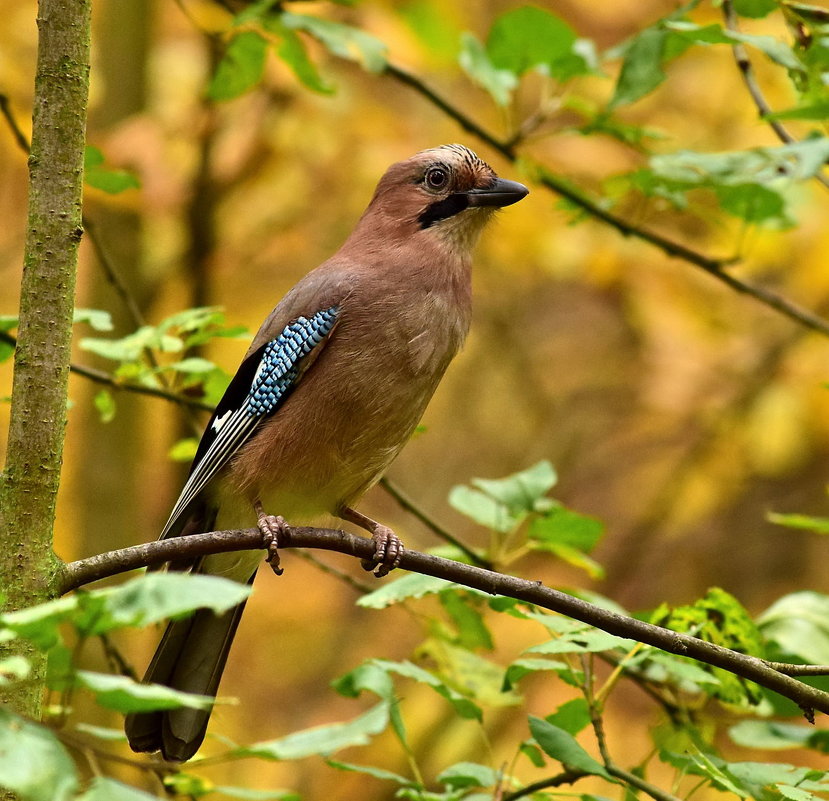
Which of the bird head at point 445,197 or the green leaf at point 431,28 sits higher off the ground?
the green leaf at point 431,28

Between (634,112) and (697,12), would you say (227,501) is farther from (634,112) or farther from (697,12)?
(634,112)

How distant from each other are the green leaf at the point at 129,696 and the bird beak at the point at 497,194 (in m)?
2.34

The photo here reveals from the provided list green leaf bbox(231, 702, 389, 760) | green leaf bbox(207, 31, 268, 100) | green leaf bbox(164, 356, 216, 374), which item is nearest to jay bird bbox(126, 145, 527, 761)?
green leaf bbox(164, 356, 216, 374)

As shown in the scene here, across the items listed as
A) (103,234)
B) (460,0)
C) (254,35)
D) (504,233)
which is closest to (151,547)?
(254,35)

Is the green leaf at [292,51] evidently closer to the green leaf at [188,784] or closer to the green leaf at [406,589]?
the green leaf at [406,589]

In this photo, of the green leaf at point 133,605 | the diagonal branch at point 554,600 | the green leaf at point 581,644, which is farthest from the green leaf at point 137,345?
the green leaf at point 133,605

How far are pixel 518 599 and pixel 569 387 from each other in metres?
4.85

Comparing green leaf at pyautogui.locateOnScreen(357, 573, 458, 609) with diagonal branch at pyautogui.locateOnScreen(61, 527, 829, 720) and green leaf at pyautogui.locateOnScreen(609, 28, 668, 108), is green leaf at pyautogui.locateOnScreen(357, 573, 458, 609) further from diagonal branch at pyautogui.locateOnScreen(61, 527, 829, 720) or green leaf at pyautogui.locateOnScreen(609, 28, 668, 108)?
green leaf at pyautogui.locateOnScreen(609, 28, 668, 108)

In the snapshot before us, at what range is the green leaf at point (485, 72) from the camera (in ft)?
10.5

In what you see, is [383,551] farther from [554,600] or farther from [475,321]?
[475,321]

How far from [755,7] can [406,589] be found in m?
1.44

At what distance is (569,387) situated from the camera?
6.88m

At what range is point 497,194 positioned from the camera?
3301 mm

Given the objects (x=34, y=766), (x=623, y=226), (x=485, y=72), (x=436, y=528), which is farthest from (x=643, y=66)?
(x=34, y=766)
